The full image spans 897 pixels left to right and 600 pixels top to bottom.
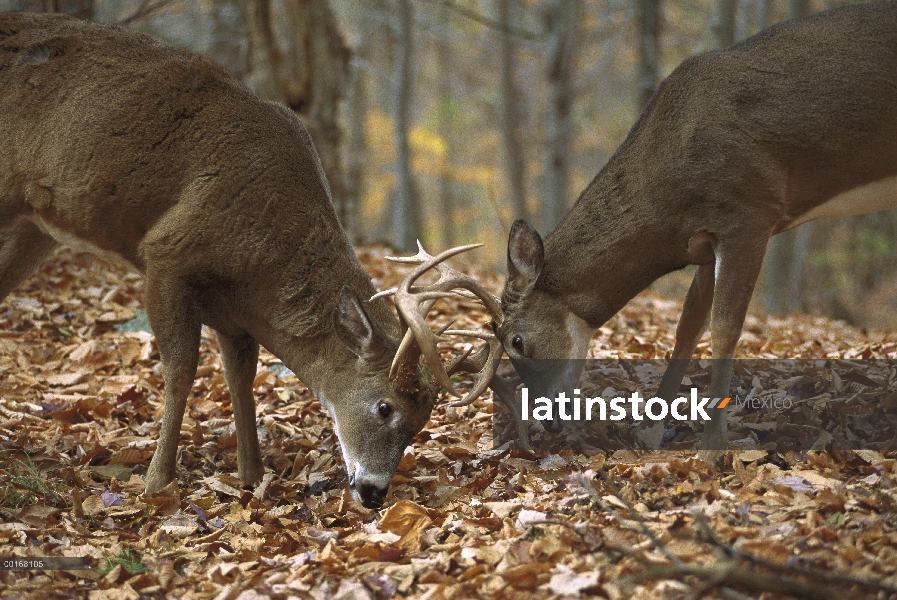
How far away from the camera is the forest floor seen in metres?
3.82

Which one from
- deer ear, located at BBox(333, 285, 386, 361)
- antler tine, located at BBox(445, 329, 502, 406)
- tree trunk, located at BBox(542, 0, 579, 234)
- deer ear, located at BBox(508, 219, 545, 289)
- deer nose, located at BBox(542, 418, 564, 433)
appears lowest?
deer nose, located at BBox(542, 418, 564, 433)

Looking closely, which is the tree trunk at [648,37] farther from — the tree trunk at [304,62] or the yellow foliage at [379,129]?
the yellow foliage at [379,129]

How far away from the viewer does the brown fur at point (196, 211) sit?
5746mm

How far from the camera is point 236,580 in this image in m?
4.41

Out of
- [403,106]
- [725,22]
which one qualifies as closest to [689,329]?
[725,22]

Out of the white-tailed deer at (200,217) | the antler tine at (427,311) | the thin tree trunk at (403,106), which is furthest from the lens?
the thin tree trunk at (403,106)

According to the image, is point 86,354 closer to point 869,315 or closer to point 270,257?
point 270,257

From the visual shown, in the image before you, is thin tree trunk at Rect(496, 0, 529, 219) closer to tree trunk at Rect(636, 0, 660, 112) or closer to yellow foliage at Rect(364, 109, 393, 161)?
tree trunk at Rect(636, 0, 660, 112)

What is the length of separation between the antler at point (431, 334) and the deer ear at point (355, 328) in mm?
181

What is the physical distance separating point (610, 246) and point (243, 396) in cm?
292

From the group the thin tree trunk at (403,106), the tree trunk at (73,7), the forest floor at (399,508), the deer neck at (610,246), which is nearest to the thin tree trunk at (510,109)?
the thin tree trunk at (403,106)

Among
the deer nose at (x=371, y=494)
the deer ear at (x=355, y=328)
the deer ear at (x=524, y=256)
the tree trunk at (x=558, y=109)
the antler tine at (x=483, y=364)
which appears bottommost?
the deer nose at (x=371, y=494)

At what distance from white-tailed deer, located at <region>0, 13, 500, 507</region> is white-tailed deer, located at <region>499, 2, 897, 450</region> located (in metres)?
0.79

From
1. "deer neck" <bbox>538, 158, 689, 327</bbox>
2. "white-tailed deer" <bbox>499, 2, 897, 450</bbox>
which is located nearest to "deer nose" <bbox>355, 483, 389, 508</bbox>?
"white-tailed deer" <bbox>499, 2, 897, 450</bbox>
